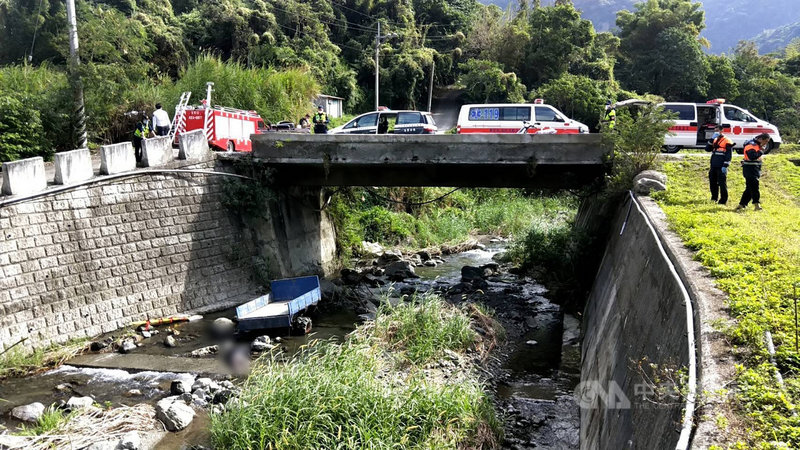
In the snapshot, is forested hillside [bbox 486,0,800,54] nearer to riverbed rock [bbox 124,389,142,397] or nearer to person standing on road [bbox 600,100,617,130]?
person standing on road [bbox 600,100,617,130]

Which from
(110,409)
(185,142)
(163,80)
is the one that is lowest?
(110,409)

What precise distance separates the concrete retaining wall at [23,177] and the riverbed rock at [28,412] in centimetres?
487

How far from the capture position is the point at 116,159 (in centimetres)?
1387

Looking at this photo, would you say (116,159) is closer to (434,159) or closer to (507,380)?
(434,159)

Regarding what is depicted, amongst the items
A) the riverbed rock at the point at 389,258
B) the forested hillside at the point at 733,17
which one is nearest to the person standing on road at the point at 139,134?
the riverbed rock at the point at 389,258

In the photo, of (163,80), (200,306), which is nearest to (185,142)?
(200,306)

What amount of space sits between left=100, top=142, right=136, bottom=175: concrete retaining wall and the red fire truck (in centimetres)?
367

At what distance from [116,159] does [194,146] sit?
8.53 feet

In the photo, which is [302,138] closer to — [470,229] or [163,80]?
[163,80]

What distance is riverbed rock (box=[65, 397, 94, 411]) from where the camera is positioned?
360 inches

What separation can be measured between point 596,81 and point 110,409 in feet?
140

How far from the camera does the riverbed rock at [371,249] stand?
75.5ft

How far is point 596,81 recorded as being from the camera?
43.7 meters

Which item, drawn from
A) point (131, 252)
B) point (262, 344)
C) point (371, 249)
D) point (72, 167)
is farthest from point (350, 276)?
point (72, 167)
